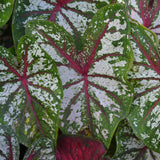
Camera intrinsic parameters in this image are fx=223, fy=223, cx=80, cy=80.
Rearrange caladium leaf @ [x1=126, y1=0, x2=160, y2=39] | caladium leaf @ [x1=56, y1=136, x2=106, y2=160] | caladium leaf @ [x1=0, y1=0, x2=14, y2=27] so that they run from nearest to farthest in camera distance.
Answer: caladium leaf @ [x1=56, y1=136, x2=106, y2=160]
caladium leaf @ [x1=0, y1=0, x2=14, y2=27]
caladium leaf @ [x1=126, y1=0, x2=160, y2=39]

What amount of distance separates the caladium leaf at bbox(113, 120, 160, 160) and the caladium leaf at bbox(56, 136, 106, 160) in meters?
0.18

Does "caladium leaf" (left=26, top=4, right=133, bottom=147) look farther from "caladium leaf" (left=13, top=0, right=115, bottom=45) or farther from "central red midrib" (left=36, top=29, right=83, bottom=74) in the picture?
"caladium leaf" (left=13, top=0, right=115, bottom=45)

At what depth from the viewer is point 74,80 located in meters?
0.97

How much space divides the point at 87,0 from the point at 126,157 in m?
0.74

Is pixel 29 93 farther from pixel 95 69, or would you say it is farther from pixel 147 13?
pixel 147 13

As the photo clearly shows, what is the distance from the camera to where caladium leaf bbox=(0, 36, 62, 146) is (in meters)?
0.87

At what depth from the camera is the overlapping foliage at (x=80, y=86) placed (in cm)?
88

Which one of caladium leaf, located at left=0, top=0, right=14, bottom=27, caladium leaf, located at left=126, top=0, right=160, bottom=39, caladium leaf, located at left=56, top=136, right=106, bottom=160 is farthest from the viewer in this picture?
caladium leaf, located at left=126, top=0, right=160, bottom=39

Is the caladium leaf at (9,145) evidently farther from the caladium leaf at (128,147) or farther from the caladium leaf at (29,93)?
the caladium leaf at (128,147)

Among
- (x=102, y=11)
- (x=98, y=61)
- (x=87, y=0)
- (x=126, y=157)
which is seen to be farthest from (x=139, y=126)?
(x=87, y=0)

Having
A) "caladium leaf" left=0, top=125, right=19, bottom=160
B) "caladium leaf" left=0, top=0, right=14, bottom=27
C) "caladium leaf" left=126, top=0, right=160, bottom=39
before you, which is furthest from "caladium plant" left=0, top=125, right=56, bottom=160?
"caladium leaf" left=126, top=0, right=160, bottom=39

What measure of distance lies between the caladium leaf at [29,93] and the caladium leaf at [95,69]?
73 mm

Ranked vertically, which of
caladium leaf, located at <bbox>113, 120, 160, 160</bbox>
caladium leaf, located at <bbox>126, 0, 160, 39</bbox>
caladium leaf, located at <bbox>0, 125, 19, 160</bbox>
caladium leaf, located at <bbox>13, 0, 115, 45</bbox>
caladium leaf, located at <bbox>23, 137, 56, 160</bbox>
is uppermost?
caladium leaf, located at <bbox>13, 0, 115, 45</bbox>

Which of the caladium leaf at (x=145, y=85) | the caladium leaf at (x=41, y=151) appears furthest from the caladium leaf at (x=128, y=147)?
the caladium leaf at (x=41, y=151)
